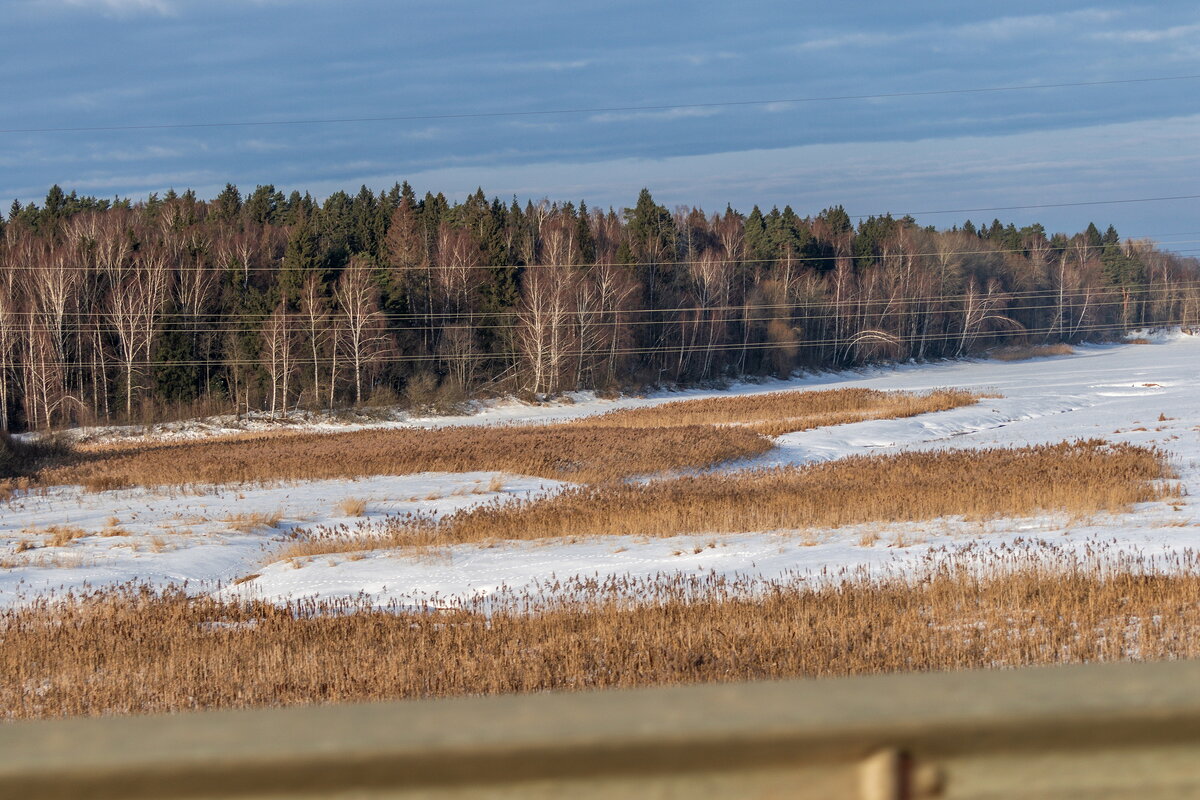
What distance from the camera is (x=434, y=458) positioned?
29484 millimetres

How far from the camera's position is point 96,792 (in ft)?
5.10

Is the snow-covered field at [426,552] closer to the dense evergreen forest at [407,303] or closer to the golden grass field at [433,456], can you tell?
the golden grass field at [433,456]

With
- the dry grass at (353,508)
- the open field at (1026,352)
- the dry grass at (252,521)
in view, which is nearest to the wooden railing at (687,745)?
the dry grass at (252,521)

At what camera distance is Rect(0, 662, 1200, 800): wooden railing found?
1.56 meters

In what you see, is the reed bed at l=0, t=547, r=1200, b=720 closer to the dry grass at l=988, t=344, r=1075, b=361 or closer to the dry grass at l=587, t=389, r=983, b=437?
the dry grass at l=587, t=389, r=983, b=437

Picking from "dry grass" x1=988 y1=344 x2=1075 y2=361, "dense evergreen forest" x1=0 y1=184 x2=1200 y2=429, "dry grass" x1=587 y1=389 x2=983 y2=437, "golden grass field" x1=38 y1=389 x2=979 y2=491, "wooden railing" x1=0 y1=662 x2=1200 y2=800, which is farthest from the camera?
"dry grass" x1=988 y1=344 x2=1075 y2=361

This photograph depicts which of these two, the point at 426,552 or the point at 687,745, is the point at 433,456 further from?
the point at 687,745

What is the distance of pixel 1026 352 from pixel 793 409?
70.0 metres

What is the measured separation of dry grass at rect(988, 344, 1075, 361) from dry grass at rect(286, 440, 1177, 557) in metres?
90.7

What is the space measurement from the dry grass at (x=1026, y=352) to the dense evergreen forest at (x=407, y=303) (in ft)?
12.2

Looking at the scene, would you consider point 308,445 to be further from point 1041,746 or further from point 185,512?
point 1041,746

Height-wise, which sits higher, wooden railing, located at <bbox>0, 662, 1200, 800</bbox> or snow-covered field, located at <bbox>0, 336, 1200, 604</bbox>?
wooden railing, located at <bbox>0, 662, 1200, 800</bbox>

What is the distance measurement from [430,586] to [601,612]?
385 cm

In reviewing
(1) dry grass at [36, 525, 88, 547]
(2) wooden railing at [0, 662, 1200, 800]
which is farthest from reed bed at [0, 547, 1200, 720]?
(1) dry grass at [36, 525, 88, 547]
